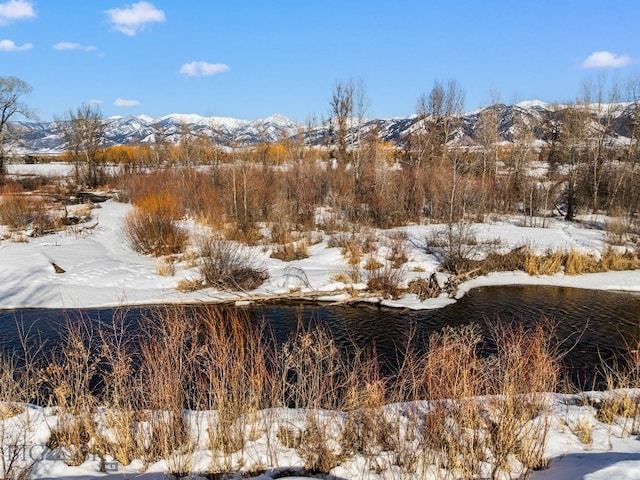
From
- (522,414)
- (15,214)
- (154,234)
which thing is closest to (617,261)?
(522,414)

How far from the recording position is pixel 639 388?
573cm

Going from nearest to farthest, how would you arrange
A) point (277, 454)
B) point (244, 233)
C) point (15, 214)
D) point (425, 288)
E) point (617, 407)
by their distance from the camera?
1. point (277, 454)
2. point (617, 407)
3. point (425, 288)
4. point (244, 233)
5. point (15, 214)

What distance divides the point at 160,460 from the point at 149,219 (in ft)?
47.8

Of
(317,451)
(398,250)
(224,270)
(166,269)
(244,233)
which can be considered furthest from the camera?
(244,233)

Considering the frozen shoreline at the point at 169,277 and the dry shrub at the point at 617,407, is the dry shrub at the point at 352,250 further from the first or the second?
the dry shrub at the point at 617,407

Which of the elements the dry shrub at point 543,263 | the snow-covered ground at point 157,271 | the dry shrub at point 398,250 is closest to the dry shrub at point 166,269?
the snow-covered ground at point 157,271

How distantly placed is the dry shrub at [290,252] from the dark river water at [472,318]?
4190mm

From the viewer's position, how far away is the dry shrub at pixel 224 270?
13.2 metres

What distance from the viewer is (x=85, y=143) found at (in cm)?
3631

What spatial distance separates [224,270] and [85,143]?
30.5 metres

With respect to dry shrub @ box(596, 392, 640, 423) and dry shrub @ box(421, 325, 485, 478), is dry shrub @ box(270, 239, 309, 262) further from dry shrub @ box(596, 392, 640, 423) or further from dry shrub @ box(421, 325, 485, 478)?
dry shrub @ box(596, 392, 640, 423)

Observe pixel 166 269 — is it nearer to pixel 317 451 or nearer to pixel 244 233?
pixel 244 233

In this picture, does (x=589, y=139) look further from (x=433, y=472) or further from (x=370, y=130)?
(x=433, y=472)

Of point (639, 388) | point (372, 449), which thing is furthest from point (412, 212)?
point (372, 449)
